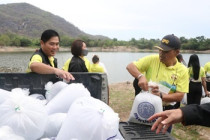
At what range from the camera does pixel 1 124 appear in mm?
1419

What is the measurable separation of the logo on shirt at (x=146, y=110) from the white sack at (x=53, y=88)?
0.69m

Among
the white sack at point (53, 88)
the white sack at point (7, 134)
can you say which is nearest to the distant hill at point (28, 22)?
the white sack at point (53, 88)

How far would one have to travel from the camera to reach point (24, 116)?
1.42 meters

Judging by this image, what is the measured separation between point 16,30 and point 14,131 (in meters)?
95.3

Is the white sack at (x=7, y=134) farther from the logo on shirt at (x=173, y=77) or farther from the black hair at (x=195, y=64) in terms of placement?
the black hair at (x=195, y=64)

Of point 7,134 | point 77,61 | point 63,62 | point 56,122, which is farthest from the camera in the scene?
point 63,62

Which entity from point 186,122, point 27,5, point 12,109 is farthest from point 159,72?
point 27,5

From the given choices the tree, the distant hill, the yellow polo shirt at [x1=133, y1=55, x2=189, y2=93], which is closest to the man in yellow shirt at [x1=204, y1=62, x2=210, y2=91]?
the yellow polo shirt at [x1=133, y1=55, x2=189, y2=93]

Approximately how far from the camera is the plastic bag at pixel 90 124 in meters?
1.35

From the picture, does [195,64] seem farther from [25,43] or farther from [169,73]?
[25,43]

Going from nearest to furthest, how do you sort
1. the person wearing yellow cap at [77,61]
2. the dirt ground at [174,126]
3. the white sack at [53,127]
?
the white sack at [53,127]
the person wearing yellow cap at [77,61]
the dirt ground at [174,126]

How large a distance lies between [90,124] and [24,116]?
16.4 inches

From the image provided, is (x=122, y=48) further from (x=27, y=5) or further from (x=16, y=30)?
(x=27, y=5)

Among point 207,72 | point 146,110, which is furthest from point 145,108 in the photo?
point 207,72
